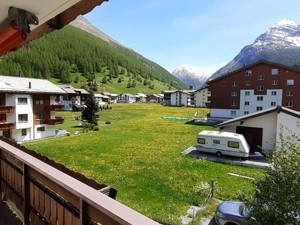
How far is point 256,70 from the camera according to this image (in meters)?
48.7

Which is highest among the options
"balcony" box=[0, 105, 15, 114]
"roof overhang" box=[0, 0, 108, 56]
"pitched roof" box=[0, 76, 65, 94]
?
"pitched roof" box=[0, 76, 65, 94]

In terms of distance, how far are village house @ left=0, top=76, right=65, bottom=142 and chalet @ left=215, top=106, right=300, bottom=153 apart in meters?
25.9

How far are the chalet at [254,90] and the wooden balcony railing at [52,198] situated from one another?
165ft

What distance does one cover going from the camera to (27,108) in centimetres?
3409

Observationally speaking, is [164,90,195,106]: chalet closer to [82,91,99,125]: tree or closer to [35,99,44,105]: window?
[82,91,99,125]: tree

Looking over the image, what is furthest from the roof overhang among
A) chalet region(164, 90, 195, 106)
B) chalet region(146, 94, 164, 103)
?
chalet region(146, 94, 164, 103)

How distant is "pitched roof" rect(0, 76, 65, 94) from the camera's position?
3173 cm

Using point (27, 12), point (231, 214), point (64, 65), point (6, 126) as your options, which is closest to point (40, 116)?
point (6, 126)

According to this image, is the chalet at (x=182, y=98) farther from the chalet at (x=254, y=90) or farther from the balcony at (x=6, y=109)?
the balcony at (x=6, y=109)

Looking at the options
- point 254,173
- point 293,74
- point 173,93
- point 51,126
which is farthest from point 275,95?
point 173,93

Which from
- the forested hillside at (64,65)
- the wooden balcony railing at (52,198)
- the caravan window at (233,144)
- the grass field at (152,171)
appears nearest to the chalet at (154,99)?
the forested hillside at (64,65)

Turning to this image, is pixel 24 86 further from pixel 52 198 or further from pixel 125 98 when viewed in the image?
pixel 125 98

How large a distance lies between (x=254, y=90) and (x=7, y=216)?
5137cm

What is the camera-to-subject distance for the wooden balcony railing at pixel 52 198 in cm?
189
